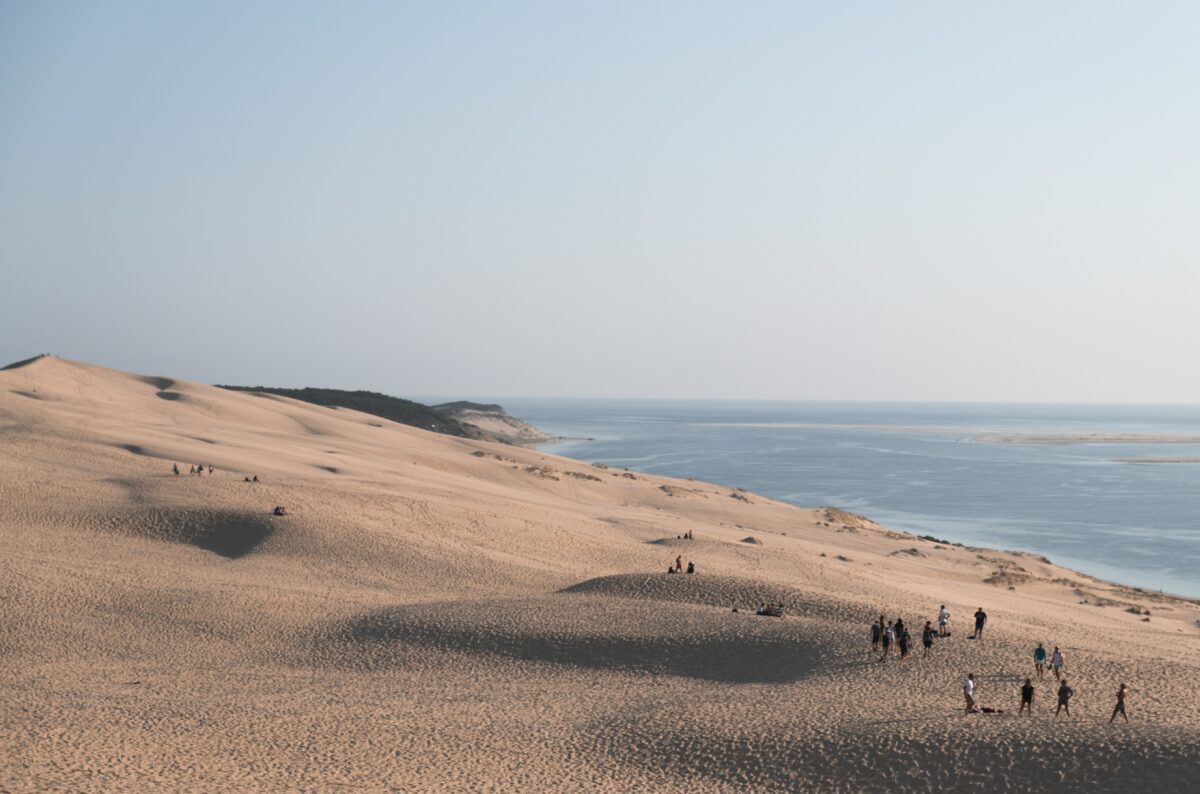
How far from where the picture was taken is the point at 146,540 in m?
34.7

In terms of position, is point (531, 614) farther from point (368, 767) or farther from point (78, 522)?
point (78, 522)

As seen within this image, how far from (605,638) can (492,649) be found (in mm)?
2685

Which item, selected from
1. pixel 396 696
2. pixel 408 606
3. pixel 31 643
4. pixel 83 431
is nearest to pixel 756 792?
pixel 396 696

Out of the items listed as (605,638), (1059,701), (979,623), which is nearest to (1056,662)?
(1059,701)

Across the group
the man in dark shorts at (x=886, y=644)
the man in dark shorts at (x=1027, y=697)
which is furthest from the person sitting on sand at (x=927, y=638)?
the man in dark shorts at (x=1027, y=697)

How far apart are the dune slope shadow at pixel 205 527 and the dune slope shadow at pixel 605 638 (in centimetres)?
874

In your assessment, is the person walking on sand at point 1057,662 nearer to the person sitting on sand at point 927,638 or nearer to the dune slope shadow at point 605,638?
the person sitting on sand at point 927,638

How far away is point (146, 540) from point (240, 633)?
32.6ft

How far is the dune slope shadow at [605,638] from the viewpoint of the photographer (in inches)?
965

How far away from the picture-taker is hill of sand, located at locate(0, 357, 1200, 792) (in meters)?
18.0

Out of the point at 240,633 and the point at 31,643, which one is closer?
the point at 31,643

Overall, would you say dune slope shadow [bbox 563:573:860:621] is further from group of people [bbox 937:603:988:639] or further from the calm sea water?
the calm sea water

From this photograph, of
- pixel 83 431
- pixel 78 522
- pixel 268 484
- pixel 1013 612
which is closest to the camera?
pixel 1013 612

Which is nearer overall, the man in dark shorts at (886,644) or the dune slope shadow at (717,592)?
the man in dark shorts at (886,644)
